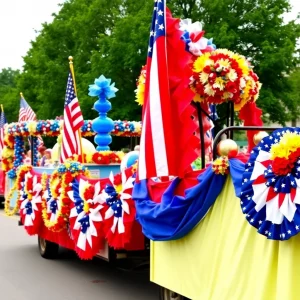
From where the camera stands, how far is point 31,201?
9.67 meters

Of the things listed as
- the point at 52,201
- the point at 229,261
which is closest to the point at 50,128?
the point at 52,201

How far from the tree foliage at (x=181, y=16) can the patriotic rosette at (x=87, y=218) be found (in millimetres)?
16705

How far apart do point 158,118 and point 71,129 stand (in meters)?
4.36

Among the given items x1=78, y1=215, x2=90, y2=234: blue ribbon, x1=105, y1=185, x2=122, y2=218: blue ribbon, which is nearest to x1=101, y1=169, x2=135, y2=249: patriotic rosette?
x1=105, y1=185, x2=122, y2=218: blue ribbon

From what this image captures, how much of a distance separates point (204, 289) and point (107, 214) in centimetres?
233

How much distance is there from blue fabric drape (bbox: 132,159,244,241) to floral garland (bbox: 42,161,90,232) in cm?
249

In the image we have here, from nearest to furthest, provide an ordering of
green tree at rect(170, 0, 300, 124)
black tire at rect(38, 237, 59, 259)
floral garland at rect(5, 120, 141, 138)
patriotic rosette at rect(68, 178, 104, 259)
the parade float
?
the parade float → patriotic rosette at rect(68, 178, 104, 259) → black tire at rect(38, 237, 59, 259) → floral garland at rect(5, 120, 141, 138) → green tree at rect(170, 0, 300, 124)

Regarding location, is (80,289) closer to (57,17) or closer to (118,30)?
(118,30)

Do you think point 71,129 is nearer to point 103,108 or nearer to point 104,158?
point 104,158

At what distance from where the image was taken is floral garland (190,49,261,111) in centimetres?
540

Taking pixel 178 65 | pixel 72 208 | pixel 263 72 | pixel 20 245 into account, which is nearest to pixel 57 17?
pixel 263 72

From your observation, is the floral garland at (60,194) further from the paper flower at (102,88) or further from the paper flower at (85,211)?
the paper flower at (102,88)

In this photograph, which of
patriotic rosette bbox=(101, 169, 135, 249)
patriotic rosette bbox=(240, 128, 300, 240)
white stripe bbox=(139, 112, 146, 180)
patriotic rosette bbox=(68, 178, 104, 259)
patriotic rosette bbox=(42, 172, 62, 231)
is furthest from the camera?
patriotic rosette bbox=(42, 172, 62, 231)

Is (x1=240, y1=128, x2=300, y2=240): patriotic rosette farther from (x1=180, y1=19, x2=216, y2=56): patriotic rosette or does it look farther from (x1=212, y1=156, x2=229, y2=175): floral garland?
(x1=180, y1=19, x2=216, y2=56): patriotic rosette
